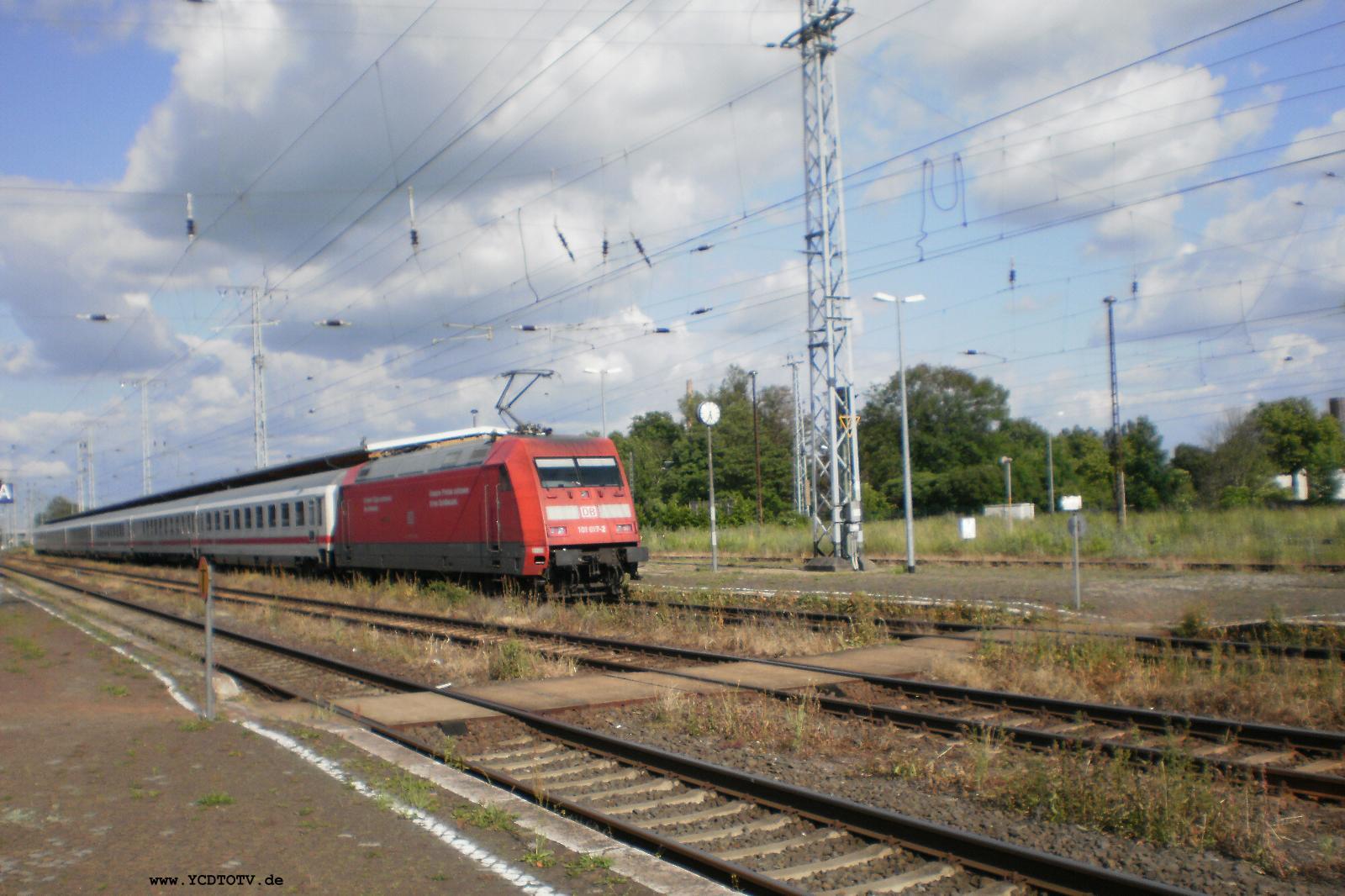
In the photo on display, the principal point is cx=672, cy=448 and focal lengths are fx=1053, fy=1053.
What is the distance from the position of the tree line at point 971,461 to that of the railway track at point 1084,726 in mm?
41072

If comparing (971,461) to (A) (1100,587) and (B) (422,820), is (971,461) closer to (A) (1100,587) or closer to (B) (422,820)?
(A) (1100,587)

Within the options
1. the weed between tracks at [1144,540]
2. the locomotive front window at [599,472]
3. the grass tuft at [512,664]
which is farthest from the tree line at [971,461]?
the grass tuft at [512,664]

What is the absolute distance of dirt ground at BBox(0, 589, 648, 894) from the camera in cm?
525

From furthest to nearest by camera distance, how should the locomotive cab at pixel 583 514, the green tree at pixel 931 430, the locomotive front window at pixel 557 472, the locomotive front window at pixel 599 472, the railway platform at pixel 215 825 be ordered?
1. the green tree at pixel 931 430
2. the locomotive front window at pixel 599 472
3. the locomotive front window at pixel 557 472
4. the locomotive cab at pixel 583 514
5. the railway platform at pixel 215 825

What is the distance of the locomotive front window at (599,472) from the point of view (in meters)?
20.4

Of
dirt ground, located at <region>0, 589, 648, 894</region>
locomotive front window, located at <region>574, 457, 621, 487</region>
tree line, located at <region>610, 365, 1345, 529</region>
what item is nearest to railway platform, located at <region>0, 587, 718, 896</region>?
dirt ground, located at <region>0, 589, 648, 894</region>

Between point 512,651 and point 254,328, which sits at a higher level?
point 254,328

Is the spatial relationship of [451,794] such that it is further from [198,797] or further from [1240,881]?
[1240,881]

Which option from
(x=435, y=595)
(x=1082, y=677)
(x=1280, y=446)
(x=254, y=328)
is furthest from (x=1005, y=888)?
(x=1280, y=446)

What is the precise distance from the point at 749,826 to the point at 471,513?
15.1 meters

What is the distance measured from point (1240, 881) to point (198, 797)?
6094 millimetres

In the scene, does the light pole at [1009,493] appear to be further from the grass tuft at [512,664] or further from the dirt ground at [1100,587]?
the grass tuft at [512,664]

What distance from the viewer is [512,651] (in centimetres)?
1286

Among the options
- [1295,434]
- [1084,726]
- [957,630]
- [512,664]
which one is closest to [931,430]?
[1295,434]
